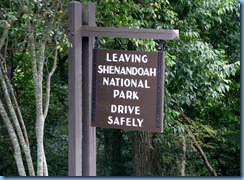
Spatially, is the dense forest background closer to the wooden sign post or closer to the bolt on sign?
the wooden sign post

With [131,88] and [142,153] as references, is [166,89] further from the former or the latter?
[131,88]

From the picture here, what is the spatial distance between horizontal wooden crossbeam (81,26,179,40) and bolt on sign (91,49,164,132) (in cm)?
13

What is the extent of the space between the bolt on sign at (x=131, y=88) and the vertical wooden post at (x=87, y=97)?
0.16 metres

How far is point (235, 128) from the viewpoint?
11391mm

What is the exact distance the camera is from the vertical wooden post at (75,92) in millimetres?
4926

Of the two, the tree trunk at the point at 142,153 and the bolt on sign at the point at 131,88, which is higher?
the bolt on sign at the point at 131,88

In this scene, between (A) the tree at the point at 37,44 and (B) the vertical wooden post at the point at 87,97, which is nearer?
(B) the vertical wooden post at the point at 87,97

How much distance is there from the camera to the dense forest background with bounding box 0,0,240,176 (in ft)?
22.1

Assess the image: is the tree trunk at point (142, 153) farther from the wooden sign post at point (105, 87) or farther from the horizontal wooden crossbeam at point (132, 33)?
the horizontal wooden crossbeam at point (132, 33)

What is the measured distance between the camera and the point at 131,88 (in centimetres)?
462

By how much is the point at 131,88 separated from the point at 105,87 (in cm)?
26

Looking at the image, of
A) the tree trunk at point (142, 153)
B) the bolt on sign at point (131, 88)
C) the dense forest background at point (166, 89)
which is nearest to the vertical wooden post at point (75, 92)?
the bolt on sign at point (131, 88)

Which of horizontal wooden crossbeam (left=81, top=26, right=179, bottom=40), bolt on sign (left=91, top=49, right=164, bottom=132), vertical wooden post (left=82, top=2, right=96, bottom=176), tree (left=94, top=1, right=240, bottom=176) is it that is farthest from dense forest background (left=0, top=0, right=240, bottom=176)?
bolt on sign (left=91, top=49, right=164, bottom=132)

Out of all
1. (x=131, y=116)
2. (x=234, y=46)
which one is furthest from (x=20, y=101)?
(x=131, y=116)
